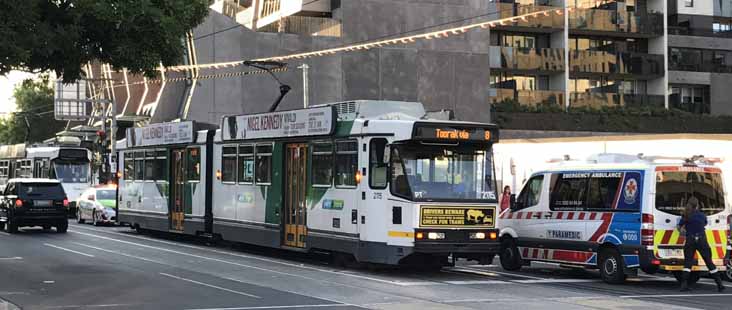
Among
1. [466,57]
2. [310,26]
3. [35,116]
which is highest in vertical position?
[310,26]

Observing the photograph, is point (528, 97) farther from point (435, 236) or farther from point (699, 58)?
point (435, 236)

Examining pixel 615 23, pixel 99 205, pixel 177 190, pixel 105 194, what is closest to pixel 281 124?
pixel 177 190

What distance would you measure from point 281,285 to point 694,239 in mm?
6943

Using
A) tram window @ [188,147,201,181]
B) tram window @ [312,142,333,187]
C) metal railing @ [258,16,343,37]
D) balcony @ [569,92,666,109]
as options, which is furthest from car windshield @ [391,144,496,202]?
balcony @ [569,92,666,109]

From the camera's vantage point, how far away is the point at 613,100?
5616 centimetres

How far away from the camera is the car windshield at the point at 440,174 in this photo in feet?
56.4

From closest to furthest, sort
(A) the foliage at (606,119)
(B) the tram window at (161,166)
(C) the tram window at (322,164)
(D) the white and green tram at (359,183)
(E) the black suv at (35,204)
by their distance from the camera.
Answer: (D) the white and green tram at (359,183) < (C) the tram window at (322,164) < (B) the tram window at (161,166) < (E) the black suv at (35,204) < (A) the foliage at (606,119)

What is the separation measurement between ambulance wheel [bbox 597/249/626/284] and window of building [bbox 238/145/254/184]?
8.49 metres

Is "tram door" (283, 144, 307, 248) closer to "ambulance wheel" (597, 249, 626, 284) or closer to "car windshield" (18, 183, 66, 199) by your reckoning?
"ambulance wheel" (597, 249, 626, 284)

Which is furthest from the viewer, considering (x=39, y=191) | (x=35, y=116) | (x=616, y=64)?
(x=35, y=116)

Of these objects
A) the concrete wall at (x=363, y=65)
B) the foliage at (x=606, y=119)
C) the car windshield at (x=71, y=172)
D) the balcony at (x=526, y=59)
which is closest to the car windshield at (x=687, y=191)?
the car windshield at (x=71, y=172)

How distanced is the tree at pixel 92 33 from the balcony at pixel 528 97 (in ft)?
127

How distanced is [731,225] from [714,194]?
0.68 metres

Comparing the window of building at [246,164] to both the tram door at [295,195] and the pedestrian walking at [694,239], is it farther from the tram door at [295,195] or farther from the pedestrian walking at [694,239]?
the pedestrian walking at [694,239]
